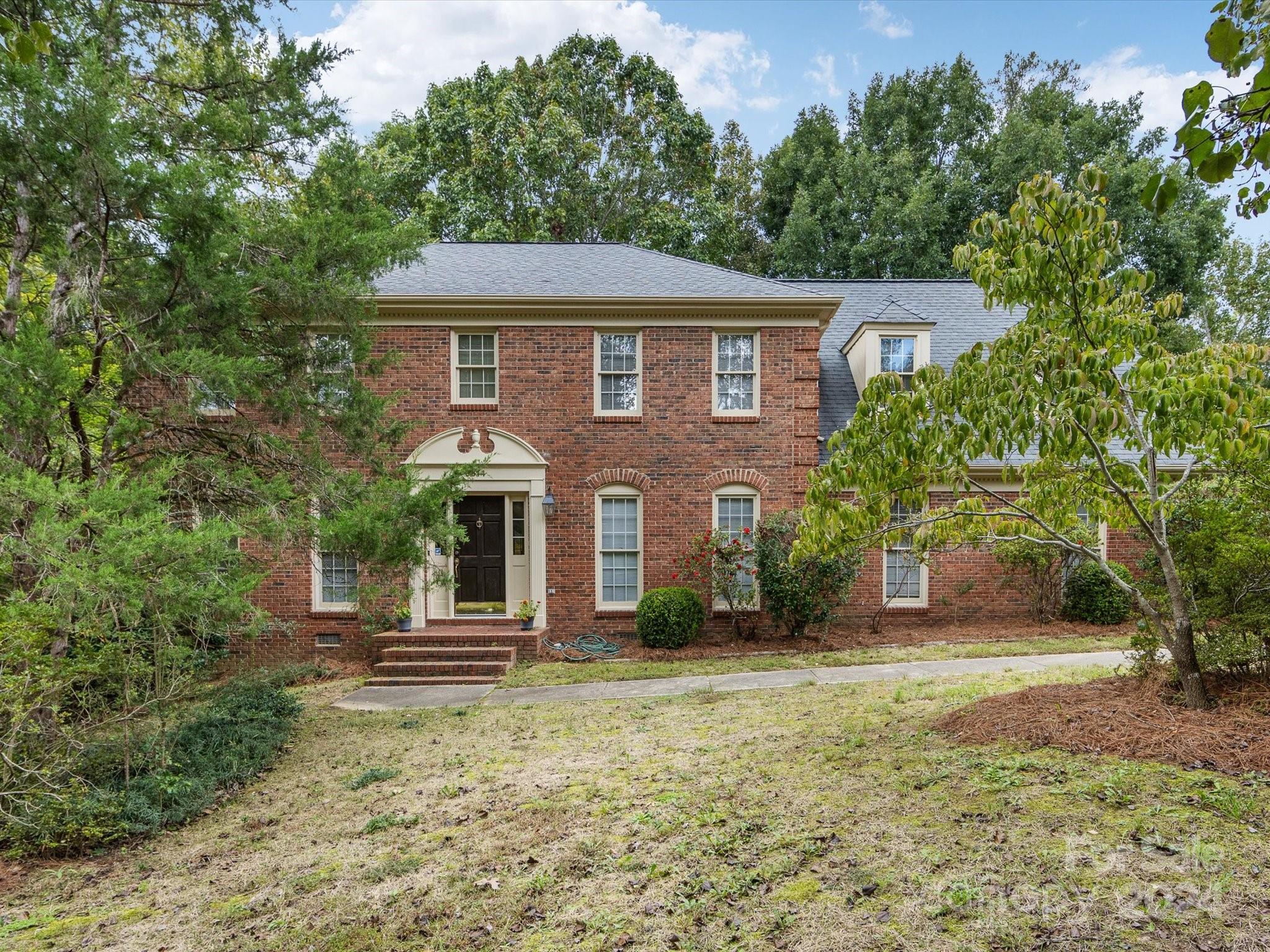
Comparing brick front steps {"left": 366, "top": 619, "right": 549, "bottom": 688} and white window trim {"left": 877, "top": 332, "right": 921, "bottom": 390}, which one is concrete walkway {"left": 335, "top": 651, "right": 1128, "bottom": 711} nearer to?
brick front steps {"left": 366, "top": 619, "right": 549, "bottom": 688}

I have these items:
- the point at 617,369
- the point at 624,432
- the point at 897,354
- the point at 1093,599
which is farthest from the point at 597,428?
the point at 1093,599

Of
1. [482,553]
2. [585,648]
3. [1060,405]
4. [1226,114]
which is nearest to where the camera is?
[1226,114]

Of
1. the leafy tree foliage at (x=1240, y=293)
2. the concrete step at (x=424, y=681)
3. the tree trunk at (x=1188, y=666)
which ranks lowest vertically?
the concrete step at (x=424, y=681)

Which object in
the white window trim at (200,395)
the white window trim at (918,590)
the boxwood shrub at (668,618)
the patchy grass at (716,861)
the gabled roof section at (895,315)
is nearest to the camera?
the patchy grass at (716,861)

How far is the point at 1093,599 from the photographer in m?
11.7

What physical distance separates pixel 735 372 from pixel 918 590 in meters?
5.24

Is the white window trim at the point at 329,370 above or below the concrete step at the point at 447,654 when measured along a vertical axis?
above

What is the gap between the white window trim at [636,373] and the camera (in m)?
11.7

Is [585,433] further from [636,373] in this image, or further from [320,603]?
[320,603]

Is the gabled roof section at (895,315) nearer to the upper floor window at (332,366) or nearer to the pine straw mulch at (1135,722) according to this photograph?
the pine straw mulch at (1135,722)

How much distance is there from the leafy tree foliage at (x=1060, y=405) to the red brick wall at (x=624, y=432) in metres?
A: 6.14

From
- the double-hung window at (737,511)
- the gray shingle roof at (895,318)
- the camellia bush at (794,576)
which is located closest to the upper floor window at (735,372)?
the double-hung window at (737,511)

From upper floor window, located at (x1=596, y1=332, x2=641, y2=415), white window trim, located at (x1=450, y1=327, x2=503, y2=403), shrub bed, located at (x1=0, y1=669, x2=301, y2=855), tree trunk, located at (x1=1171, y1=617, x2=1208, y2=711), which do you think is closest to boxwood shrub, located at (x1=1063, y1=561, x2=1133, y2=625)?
tree trunk, located at (x1=1171, y1=617, x2=1208, y2=711)

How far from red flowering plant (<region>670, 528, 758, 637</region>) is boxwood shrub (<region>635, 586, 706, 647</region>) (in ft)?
1.53
